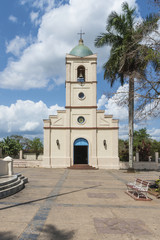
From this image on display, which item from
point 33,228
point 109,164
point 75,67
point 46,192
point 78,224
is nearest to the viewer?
point 33,228

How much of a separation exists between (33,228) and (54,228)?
586 millimetres

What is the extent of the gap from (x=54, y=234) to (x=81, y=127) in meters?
18.6

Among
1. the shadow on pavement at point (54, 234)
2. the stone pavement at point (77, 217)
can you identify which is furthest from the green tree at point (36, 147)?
the shadow on pavement at point (54, 234)

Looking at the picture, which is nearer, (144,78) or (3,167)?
(144,78)

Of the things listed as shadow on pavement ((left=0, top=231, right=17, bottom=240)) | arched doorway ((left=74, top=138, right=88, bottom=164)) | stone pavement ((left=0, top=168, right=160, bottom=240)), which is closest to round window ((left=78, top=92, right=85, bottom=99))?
arched doorway ((left=74, top=138, right=88, bottom=164))

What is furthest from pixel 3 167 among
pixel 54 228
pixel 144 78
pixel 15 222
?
pixel 144 78

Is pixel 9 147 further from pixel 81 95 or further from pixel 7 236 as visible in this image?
pixel 7 236

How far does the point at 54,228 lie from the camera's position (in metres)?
5.57

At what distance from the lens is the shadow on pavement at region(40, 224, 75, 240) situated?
5.02m

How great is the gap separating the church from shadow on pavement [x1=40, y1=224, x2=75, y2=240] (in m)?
17.4

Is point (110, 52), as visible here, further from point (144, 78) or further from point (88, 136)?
point (144, 78)

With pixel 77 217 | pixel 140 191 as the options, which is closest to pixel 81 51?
pixel 140 191

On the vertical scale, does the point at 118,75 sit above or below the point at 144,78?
above

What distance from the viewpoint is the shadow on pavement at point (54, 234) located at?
16.5 feet
